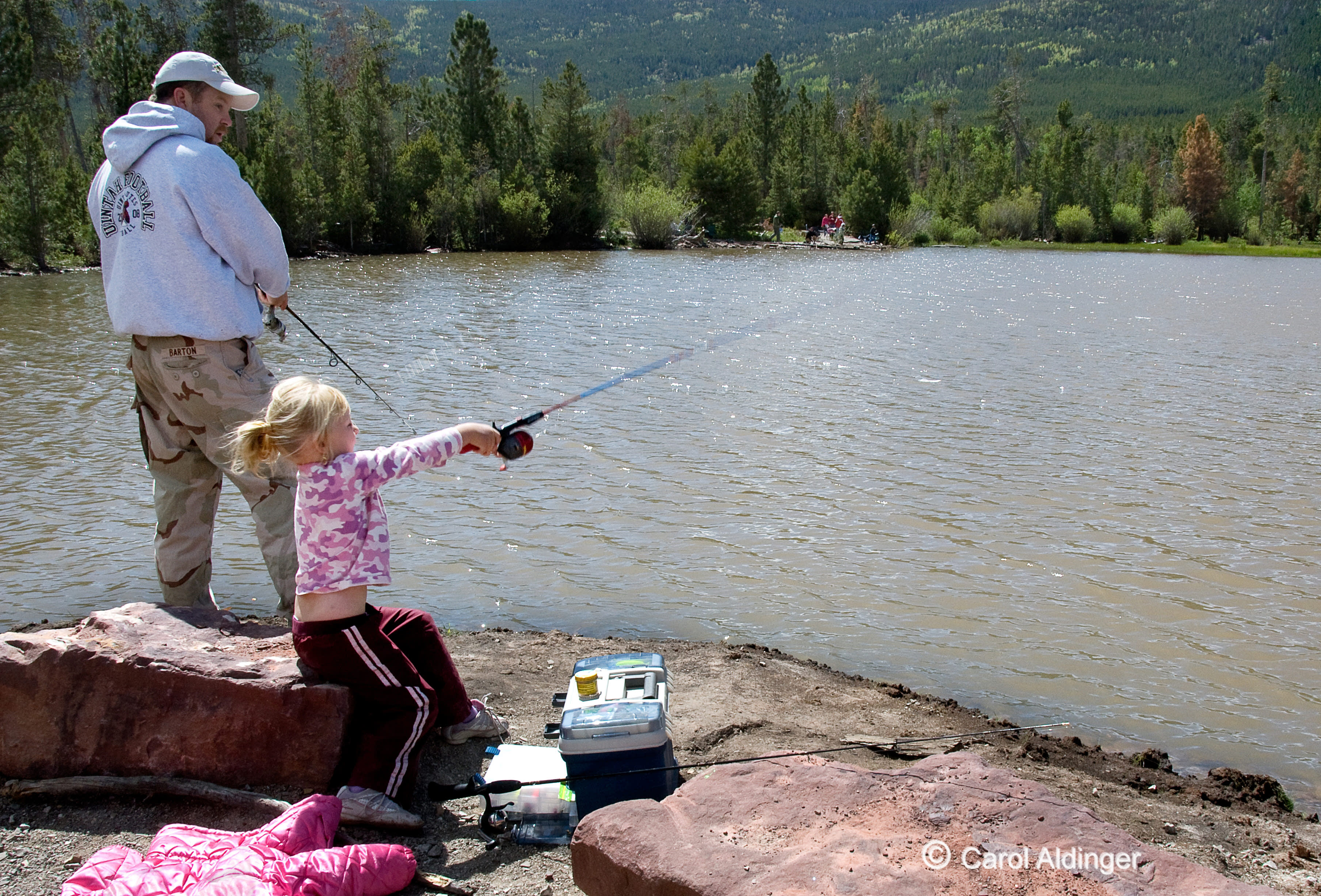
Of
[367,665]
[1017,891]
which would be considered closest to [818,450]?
[367,665]

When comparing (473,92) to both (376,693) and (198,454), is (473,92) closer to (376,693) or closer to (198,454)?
(198,454)

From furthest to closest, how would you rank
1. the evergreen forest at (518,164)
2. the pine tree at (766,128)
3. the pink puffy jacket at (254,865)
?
the pine tree at (766,128) < the evergreen forest at (518,164) < the pink puffy jacket at (254,865)

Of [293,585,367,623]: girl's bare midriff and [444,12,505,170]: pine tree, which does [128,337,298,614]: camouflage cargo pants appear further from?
[444,12,505,170]: pine tree

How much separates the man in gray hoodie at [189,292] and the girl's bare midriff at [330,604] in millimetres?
1015

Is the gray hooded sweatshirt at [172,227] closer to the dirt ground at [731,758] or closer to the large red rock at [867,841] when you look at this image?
the dirt ground at [731,758]

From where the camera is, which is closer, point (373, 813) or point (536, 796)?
point (373, 813)

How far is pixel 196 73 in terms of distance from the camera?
442 cm

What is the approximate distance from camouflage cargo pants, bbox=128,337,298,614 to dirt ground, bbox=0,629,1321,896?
106cm

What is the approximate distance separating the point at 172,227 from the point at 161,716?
190cm

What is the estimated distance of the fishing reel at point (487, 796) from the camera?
3.48 metres

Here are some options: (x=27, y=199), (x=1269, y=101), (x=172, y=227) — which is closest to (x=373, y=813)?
(x=172, y=227)

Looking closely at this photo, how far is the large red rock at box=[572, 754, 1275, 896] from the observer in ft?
8.59

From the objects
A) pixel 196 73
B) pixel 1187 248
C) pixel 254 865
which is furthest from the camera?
pixel 1187 248

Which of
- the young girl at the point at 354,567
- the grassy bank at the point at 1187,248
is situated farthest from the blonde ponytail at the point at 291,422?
the grassy bank at the point at 1187,248
